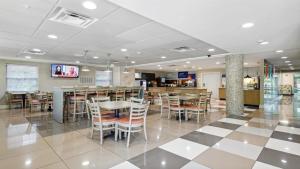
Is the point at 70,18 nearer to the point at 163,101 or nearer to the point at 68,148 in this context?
the point at 68,148

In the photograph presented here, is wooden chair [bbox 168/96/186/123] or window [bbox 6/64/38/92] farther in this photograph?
window [bbox 6/64/38/92]

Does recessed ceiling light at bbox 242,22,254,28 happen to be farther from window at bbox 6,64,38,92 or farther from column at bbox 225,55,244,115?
window at bbox 6,64,38,92

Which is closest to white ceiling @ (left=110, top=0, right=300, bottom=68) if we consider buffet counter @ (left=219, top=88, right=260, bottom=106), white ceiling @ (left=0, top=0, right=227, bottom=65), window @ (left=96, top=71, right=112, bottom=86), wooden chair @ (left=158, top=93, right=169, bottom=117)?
white ceiling @ (left=0, top=0, right=227, bottom=65)

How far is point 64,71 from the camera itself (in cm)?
923

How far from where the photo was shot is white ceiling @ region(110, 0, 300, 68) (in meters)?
2.43

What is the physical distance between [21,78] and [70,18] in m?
7.41

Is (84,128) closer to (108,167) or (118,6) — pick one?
(108,167)

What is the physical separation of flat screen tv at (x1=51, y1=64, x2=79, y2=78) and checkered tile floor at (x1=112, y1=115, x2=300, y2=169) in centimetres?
816

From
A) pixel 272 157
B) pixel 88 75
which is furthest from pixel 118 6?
pixel 88 75

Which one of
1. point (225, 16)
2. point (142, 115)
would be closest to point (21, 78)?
point (142, 115)

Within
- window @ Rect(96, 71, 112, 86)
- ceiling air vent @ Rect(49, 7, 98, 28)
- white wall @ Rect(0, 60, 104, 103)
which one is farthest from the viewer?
window @ Rect(96, 71, 112, 86)

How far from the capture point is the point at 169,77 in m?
17.1

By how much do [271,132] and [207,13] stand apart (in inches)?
139

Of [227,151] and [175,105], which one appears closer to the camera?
[227,151]
